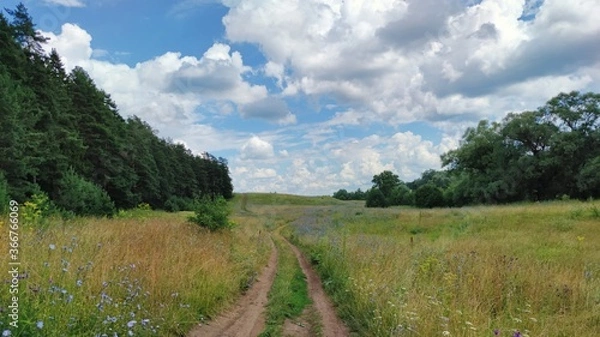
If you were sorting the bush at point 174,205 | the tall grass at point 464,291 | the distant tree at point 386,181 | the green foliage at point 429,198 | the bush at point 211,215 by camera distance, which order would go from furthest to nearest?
the distant tree at point 386,181 < the green foliage at point 429,198 < the bush at point 174,205 < the bush at point 211,215 < the tall grass at point 464,291

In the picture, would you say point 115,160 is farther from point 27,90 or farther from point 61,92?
point 27,90

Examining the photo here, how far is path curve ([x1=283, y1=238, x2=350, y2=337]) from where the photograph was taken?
704 centimetres

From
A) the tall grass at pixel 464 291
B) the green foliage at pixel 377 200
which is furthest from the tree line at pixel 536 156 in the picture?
the tall grass at pixel 464 291

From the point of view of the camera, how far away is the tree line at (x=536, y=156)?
4484 centimetres

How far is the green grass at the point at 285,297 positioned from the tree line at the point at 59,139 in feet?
20.1

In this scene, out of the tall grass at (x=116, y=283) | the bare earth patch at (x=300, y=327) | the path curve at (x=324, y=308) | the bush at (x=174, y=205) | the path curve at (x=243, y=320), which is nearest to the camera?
the tall grass at (x=116, y=283)

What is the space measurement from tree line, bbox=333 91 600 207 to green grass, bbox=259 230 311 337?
40596 mm

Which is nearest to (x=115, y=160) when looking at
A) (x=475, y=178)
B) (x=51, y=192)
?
(x=51, y=192)

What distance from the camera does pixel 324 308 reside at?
8578 millimetres

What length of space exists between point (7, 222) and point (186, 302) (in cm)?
502

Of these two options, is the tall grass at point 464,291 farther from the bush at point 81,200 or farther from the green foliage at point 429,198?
the green foliage at point 429,198

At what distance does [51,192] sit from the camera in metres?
29.7

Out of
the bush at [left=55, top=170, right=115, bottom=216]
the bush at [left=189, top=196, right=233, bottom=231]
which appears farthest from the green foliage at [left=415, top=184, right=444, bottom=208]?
the bush at [left=189, top=196, right=233, bottom=231]

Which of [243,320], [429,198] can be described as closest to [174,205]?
[429,198]
